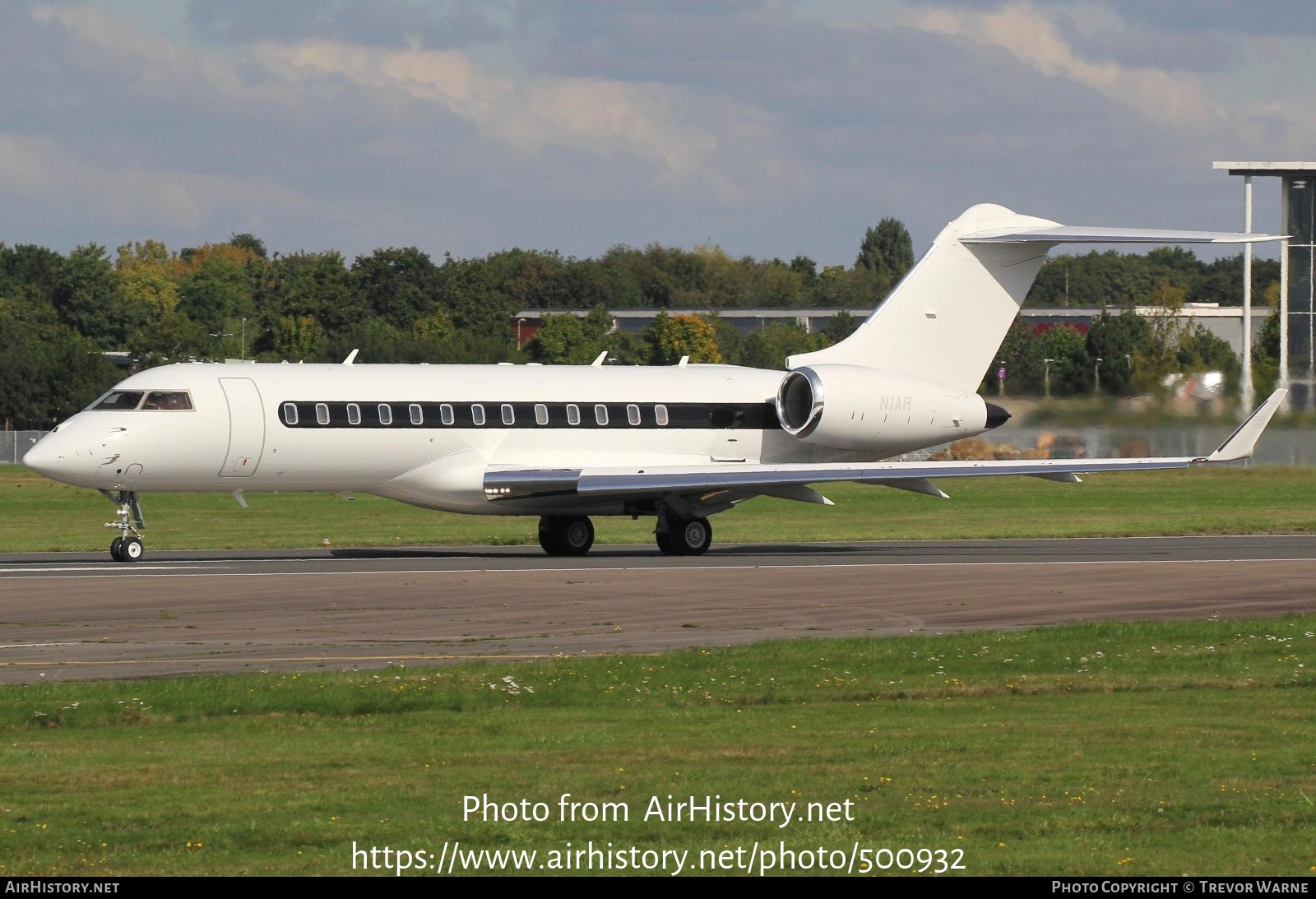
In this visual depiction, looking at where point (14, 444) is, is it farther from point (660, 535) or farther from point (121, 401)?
point (660, 535)

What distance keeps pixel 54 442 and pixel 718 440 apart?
39.9ft

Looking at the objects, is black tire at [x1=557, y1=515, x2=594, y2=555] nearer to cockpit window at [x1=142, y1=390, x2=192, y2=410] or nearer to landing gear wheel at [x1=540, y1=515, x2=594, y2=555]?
landing gear wheel at [x1=540, y1=515, x2=594, y2=555]

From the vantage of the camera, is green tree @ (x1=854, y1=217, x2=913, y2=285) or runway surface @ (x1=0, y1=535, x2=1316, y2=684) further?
green tree @ (x1=854, y1=217, x2=913, y2=285)

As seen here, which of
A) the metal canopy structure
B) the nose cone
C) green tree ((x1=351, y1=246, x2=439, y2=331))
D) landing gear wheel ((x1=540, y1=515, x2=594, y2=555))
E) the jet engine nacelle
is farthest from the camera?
green tree ((x1=351, y1=246, x2=439, y2=331))

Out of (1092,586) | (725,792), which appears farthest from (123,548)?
(725,792)

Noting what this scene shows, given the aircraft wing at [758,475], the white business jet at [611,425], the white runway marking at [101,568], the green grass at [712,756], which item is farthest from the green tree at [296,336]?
the green grass at [712,756]

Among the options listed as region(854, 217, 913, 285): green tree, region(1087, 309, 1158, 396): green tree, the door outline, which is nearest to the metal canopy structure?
region(1087, 309, 1158, 396): green tree

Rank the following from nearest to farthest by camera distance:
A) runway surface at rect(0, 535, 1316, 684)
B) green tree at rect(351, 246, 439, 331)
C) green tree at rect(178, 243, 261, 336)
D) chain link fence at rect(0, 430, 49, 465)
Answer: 1. runway surface at rect(0, 535, 1316, 684)
2. chain link fence at rect(0, 430, 49, 465)
3. green tree at rect(351, 246, 439, 331)
4. green tree at rect(178, 243, 261, 336)

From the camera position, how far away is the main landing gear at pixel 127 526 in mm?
31297

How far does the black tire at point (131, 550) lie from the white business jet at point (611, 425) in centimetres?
Result: 3

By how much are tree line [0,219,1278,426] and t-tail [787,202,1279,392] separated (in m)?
40.5

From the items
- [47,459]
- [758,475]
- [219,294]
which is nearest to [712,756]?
[758,475]

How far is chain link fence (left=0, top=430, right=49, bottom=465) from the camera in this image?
79000 mm

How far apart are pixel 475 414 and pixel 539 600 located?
934cm
